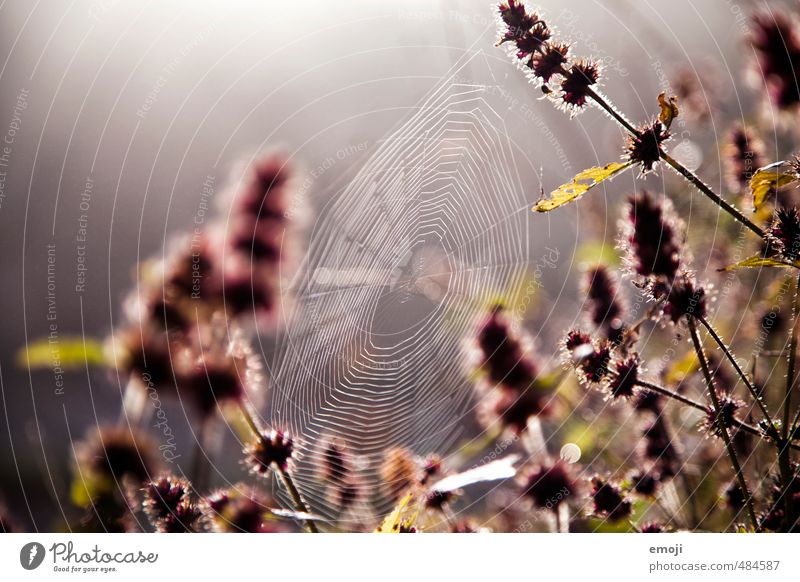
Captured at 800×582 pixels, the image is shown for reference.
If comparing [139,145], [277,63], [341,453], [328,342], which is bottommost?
[341,453]

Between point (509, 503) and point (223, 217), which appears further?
point (509, 503)

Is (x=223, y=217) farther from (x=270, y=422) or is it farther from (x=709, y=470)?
(x=709, y=470)

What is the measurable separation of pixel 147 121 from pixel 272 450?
0.33 m

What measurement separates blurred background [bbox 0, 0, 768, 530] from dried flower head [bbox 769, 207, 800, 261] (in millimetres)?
274

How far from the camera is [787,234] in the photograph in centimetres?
48

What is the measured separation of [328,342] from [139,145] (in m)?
0.27

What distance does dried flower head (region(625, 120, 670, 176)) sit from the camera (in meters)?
0.49
